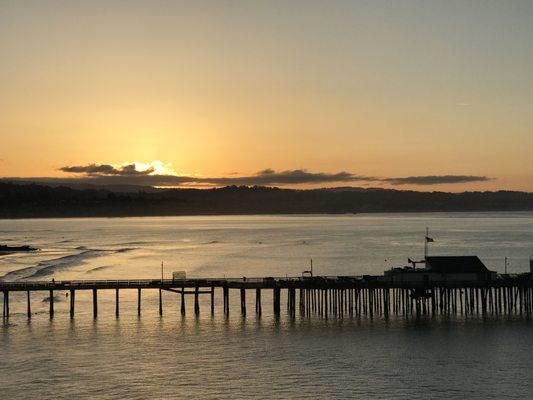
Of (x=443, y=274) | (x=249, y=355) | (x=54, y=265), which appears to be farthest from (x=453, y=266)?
(x=54, y=265)

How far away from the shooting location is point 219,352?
61.5 meters

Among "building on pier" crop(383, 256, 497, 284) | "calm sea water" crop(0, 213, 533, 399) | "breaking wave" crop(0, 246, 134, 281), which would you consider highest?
"building on pier" crop(383, 256, 497, 284)

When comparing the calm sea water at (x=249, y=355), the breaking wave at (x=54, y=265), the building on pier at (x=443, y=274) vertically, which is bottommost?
the calm sea water at (x=249, y=355)

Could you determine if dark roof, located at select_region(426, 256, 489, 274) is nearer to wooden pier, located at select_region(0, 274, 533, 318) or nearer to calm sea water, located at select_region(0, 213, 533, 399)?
wooden pier, located at select_region(0, 274, 533, 318)

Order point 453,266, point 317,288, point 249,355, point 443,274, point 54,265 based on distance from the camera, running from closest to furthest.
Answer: point 249,355, point 317,288, point 443,274, point 453,266, point 54,265

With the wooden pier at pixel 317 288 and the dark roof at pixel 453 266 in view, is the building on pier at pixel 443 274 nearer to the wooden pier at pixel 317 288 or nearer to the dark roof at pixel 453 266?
the dark roof at pixel 453 266

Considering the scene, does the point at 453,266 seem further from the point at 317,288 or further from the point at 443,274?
the point at 317,288

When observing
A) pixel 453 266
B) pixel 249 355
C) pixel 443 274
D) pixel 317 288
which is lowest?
pixel 249 355

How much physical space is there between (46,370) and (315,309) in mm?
34418

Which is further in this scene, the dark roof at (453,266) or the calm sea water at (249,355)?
the dark roof at (453,266)

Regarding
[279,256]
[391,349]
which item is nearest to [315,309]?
[391,349]

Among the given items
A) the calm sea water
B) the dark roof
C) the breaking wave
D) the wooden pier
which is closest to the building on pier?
the dark roof

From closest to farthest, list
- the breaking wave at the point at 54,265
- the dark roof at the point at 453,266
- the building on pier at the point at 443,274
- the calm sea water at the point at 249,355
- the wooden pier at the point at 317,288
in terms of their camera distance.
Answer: the calm sea water at the point at 249,355 → the wooden pier at the point at 317,288 → the building on pier at the point at 443,274 → the dark roof at the point at 453,266 → the breaking wave at the point at 54,265

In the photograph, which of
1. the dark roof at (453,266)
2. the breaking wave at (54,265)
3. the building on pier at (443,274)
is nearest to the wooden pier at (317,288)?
the building on pier at (443,274)
